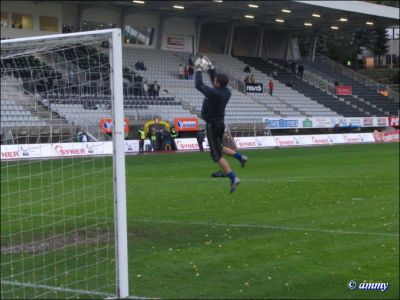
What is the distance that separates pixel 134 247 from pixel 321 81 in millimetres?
51307

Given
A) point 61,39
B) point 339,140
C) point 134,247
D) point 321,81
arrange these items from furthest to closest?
point 321,81, point 339,140, point 134,247, point 61,39

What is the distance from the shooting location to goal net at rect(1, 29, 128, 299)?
32.4ft

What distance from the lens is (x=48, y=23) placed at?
50.0m

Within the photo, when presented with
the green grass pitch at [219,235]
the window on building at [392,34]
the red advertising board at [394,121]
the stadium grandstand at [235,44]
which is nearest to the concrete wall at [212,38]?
the stadium grandstand at [235,44]

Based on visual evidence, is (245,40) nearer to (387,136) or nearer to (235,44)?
(235,44)

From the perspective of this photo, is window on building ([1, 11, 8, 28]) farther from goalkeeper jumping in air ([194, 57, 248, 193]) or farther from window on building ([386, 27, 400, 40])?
window on building ([386, 27, 400, 40])

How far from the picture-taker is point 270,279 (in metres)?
12.7

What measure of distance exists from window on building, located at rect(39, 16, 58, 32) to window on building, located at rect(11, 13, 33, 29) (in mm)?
775

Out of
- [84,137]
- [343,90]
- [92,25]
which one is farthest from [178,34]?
[84,137]

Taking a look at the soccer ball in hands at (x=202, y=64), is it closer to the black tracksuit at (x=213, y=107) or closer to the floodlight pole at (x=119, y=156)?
the black tracksuit at (x=213, y=107)

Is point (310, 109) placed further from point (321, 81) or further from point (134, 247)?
point (134, 247)

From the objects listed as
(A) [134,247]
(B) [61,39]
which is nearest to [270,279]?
(A) [134,247]

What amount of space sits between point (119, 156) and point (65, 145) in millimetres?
4860

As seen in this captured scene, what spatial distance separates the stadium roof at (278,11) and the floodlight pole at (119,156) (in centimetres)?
3986
